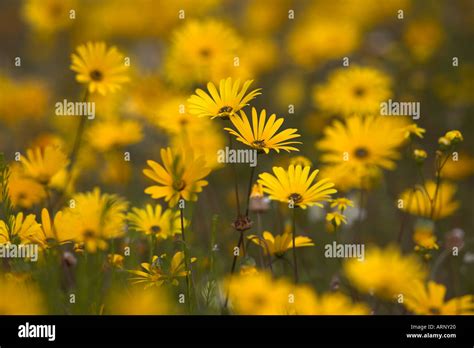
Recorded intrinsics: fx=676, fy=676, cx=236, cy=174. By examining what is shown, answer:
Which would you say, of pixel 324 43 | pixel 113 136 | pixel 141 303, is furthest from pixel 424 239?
pixel 324 43

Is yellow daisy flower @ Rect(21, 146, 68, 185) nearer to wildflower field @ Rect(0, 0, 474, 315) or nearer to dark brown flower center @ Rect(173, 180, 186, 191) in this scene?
wildflower field @ Rect(0, 0, 474, 315)

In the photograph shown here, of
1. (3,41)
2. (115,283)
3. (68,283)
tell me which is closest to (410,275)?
(115,283)

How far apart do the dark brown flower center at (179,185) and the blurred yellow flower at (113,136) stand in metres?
1.15

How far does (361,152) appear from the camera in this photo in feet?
7.59

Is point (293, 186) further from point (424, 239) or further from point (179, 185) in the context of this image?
point (424, 239)

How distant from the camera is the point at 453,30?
4902 millimetres

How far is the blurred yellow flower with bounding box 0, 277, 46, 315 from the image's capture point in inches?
63.2

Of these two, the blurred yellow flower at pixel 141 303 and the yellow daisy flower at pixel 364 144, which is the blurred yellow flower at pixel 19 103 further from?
the blurred yellow flower at pixel 141 303

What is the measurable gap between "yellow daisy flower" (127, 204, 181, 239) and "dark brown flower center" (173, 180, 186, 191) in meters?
0.20

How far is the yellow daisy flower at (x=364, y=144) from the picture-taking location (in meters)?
2.25

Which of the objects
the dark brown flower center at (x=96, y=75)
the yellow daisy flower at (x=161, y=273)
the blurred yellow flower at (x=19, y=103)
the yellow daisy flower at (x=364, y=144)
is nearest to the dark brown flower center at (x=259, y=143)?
the yellow daisy flower at (x=161, y=273)

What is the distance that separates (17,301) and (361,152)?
4.06 feet

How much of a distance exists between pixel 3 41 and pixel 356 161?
494 centimetres
